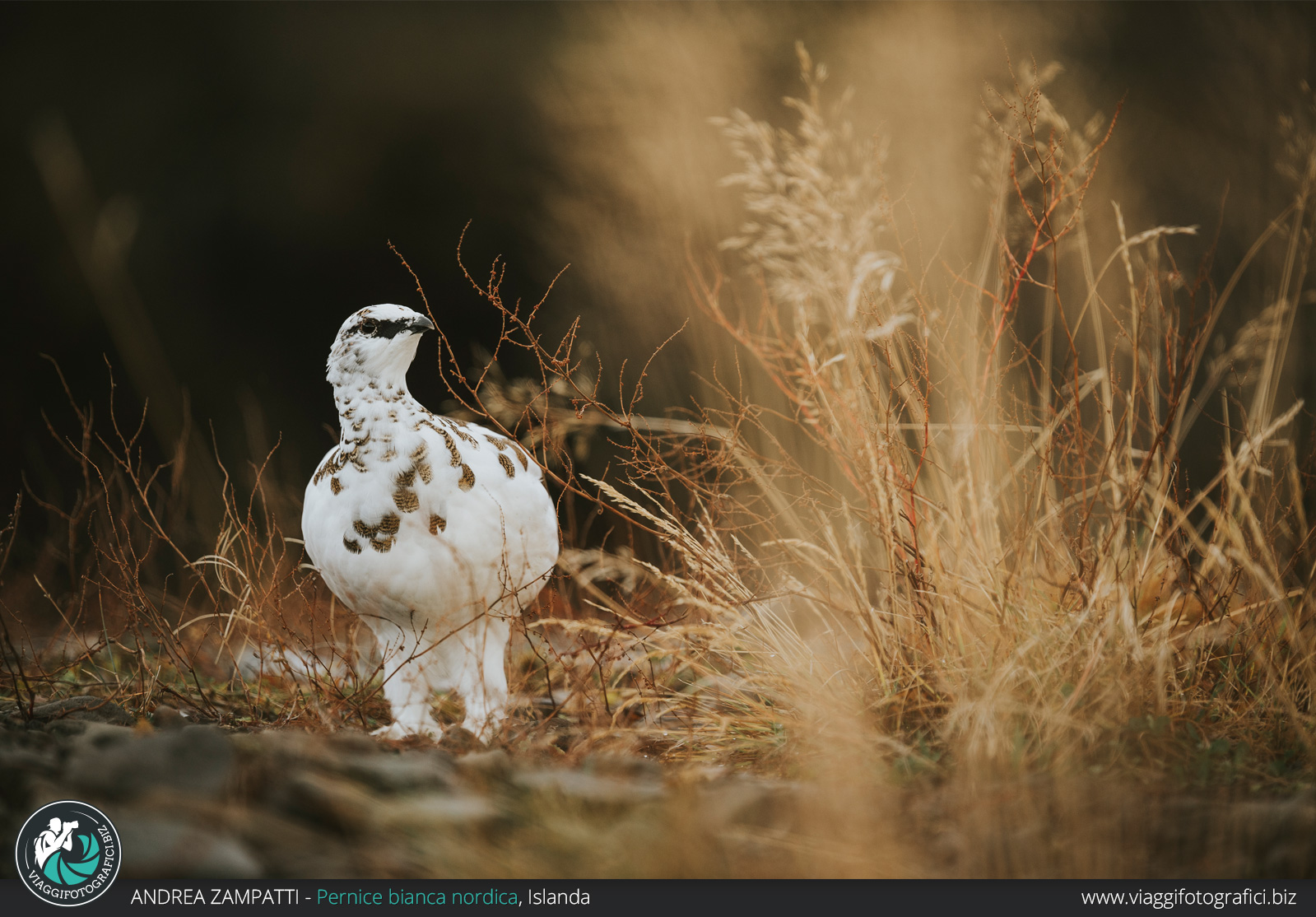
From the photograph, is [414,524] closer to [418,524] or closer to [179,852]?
[418,524]

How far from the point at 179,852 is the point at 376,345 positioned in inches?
41.0

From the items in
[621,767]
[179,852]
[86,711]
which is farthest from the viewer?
[86,711]

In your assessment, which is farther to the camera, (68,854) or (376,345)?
(376,345)

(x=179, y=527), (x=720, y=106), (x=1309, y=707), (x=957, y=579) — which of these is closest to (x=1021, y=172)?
(x=720, y=106)

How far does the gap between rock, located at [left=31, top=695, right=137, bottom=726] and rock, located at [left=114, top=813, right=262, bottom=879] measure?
2.92ft

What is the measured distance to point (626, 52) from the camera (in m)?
2.20

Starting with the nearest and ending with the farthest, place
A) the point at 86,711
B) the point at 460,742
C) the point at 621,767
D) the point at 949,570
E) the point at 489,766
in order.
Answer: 1. the point at 489,766
2. the point at 621,767
3. the point at 460,742
4. the point at 949,570
5. the point at 86,711

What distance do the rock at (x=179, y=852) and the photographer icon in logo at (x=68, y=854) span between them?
0.06ft

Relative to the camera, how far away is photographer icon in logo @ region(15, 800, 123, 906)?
3.63 ft

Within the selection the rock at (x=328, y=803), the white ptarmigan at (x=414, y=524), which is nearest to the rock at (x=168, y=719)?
the white ptarmigan at (x=414, y=524)

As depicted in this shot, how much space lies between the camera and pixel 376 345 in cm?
188

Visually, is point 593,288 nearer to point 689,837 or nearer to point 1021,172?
point 1021,172

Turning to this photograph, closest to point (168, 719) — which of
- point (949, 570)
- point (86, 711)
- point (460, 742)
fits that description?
point (86, 711)

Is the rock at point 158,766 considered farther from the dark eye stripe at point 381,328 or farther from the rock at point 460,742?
the dark eye stripe at point 381,328
